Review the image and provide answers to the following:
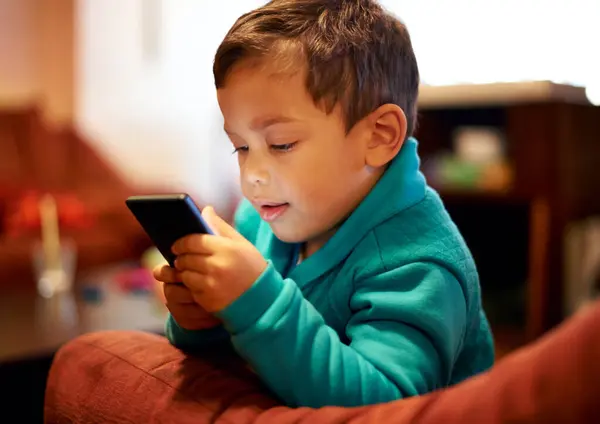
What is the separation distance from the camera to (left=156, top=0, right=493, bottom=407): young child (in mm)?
609

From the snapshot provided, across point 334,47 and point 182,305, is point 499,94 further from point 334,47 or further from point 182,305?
point 182,305

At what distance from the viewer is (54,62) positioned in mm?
3930

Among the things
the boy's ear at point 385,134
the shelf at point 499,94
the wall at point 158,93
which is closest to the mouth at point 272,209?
the boy's ear at point 385,134

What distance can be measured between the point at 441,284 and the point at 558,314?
1.82m

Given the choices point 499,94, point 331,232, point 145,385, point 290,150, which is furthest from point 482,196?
point 145,385

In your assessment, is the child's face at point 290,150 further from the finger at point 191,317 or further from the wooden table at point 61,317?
the wooden table at point 61,317

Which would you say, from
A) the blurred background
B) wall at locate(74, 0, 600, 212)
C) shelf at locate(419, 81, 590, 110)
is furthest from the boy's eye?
wall at locate(74, 0, 600, 212)

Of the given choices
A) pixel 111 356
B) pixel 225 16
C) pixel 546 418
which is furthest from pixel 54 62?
pixel 546 418

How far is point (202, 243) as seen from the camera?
2.01 feet

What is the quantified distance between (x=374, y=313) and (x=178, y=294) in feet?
0.64

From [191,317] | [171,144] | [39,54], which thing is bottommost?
[171,144]

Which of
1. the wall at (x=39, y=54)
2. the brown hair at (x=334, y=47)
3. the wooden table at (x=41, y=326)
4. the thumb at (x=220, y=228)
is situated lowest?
the wooden table at (x=41, y=326)

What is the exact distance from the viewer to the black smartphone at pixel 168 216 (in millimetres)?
592

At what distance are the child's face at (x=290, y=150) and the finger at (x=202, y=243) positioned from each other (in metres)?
0.12
